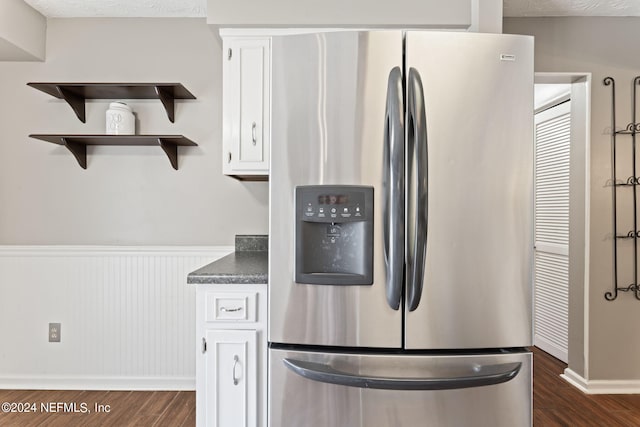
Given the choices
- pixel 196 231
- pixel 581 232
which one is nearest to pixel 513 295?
pixel 581 232

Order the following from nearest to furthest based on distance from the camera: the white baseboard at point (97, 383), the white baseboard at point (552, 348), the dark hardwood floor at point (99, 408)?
the dark hardwood floor at point (99, 408)
the white baseboard at point (97, 383)
the white baseboard at point (552, 348)

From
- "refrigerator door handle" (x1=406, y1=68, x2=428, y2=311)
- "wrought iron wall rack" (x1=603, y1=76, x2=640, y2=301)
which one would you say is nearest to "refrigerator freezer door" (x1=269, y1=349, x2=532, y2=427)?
"refrigerator door handle" (x1=406, y1=68, x2=428, y2=311)

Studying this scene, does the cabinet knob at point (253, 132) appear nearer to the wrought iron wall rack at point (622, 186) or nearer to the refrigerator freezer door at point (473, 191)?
the refrigerator freezer door at point (473, 191)

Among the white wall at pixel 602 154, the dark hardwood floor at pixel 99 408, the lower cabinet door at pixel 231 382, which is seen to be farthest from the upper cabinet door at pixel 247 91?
the white wall at pixel 602 154

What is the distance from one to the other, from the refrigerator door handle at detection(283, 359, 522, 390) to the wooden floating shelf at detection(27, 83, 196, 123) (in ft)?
6.01

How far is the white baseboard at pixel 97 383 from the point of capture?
251 cm

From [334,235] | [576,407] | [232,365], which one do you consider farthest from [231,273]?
[576,407]

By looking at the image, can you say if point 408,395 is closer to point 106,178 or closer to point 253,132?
point 253,132

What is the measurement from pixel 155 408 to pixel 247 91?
1.88m

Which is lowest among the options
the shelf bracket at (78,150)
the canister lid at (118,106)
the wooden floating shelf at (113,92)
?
the shelf bracket at (78,150)

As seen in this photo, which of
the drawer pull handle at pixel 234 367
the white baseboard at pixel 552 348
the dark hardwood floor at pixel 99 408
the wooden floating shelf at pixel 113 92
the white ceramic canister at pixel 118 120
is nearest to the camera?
the drawer pull handle at pixel 234 367

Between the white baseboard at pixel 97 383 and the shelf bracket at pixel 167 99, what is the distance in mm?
1672

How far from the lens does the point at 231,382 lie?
153 centimetres

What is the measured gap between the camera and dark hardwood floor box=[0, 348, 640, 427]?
2172 mm
